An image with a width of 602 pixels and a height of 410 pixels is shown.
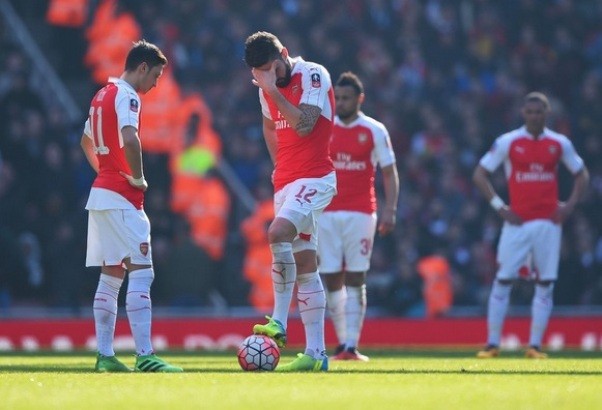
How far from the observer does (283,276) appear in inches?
404

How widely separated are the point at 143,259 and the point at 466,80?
14.9 m

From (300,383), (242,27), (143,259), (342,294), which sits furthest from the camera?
(242,27)

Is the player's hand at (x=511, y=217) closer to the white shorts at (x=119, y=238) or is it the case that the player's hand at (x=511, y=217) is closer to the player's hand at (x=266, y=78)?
the player's hand at (x=266, y=78)

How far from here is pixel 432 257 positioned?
826 inches

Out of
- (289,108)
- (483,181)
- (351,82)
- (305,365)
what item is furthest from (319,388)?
(483,181)

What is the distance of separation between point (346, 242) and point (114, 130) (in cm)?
374

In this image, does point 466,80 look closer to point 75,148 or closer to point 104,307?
point 75,148

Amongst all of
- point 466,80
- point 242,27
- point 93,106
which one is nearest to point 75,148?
point 242,27

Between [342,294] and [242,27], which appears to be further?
[242,27]

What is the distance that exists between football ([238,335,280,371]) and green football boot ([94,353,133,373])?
82cm

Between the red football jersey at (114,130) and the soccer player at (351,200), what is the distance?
3.41 metres

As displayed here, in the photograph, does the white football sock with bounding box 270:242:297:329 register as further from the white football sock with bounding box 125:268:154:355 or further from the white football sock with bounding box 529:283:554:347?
the white football sock with bounding box 529:283:554:347

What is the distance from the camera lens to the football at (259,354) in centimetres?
980

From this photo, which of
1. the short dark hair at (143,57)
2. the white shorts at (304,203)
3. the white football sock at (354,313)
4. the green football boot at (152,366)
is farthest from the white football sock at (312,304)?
the white football sock at (354,313)
